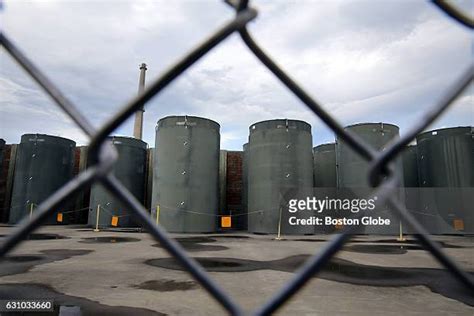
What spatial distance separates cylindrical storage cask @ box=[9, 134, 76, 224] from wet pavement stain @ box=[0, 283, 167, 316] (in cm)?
1739

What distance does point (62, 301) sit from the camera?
156 inches

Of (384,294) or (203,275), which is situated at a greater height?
(203,275)

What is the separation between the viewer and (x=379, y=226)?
1513 centimetres

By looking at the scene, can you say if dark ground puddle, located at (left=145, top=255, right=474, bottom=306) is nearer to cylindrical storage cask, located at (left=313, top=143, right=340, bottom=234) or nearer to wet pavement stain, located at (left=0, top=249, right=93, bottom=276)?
wet pavement stain, located at (left=0, top=249, right=93, bottom=276)

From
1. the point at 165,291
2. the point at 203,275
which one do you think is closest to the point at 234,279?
the point at 165,291

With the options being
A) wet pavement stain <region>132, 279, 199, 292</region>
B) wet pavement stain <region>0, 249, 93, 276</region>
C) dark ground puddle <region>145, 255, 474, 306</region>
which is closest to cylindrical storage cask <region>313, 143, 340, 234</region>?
dark ground puddle <region>145, 255, 474, 306</region>

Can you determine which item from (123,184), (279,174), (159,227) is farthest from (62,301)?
(123,184)

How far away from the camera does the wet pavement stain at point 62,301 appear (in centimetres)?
363

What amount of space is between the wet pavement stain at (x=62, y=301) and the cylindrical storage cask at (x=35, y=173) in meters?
17.4

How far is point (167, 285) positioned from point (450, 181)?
15421mm

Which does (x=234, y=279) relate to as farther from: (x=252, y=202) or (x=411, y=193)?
(x=411, y=193)

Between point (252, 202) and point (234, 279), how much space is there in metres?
10.9

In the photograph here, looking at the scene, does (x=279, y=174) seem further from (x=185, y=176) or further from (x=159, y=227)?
(x=159, y=227)

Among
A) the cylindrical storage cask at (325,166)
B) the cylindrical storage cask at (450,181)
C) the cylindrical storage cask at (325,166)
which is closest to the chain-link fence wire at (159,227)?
the cylindrical storage cask at (450,181)
